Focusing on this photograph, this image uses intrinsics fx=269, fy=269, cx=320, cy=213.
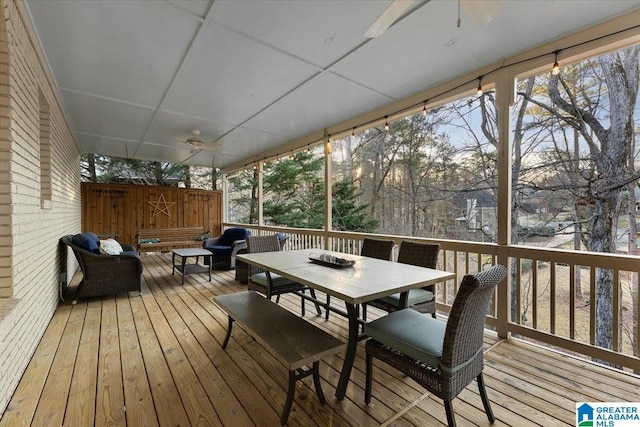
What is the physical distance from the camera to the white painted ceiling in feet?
6.54

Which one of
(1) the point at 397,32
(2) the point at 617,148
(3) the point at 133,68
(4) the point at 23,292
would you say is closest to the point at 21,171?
(4) the point at 23,292

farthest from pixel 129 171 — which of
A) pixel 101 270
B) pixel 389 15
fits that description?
pixel 389 15

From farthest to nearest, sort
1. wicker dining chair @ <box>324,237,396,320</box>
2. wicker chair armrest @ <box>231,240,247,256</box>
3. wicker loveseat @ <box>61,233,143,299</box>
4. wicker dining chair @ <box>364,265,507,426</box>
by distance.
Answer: wicker chair armrest @ <box>231,240,247,256</box>, wicker loveseat @ <box>61,233,143,299</box>, wicker dining chair @ <box>324,237,396,320</box>, wicker dining chair @ <box>364,265,507,426</box>

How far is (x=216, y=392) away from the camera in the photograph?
190 centimetres

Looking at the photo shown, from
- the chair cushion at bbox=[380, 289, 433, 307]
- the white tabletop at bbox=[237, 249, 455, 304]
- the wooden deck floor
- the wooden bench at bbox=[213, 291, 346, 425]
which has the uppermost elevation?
the white tabletop at bbox=[237, 249, 455, 304]

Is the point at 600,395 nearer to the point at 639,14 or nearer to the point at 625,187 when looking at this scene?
the point at 639,14

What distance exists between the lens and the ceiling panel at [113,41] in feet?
6.54

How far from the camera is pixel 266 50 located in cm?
250

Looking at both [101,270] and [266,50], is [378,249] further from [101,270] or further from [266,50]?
[101,270]

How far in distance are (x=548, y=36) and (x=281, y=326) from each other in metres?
3.28

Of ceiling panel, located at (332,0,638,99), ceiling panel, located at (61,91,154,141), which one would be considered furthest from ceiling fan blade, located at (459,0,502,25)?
ceiling panel, located at (61,91,154,141)

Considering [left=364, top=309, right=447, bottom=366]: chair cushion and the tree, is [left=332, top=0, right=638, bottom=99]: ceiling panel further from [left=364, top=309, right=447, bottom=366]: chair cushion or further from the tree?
the tree

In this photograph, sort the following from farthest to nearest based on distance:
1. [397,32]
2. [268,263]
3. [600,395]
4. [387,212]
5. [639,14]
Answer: [387,212], [268,263], [397,32], [639,14], [600,395]

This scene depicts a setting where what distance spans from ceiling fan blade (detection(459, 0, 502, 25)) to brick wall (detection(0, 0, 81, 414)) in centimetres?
286
